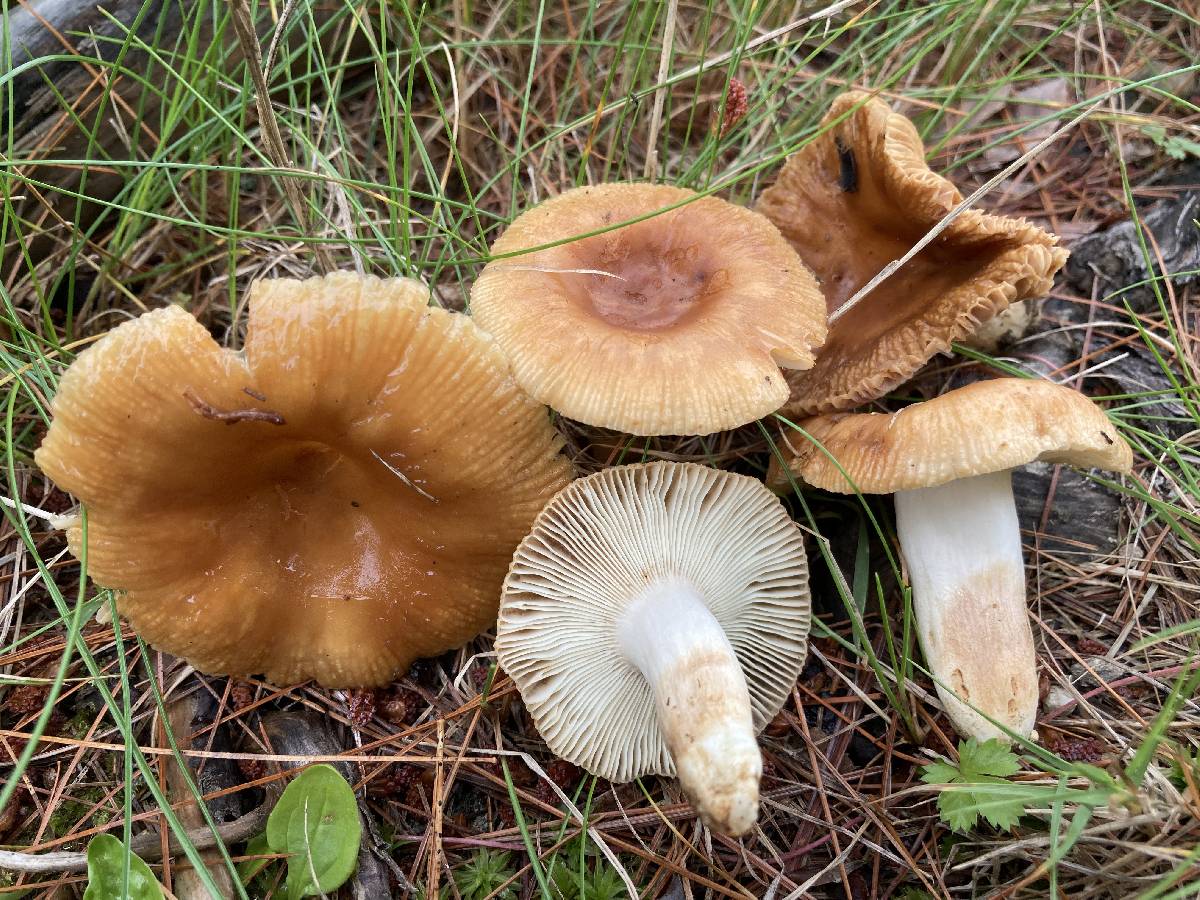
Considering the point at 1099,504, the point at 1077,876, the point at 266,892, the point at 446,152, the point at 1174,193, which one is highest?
the point at 1174,193

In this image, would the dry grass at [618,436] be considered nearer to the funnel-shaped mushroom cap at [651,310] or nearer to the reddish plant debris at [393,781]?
the reddish plant debris at [393,781]

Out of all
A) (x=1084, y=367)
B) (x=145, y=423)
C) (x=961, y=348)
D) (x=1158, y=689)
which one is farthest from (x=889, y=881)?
(x=145, y=423)

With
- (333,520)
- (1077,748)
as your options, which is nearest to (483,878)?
(333,520)

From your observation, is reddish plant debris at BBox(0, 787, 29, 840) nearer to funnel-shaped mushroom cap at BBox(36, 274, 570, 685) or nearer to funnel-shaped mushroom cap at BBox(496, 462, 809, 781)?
funnel-shaped mushroom cap at BBox(36, 274, 570, 685)

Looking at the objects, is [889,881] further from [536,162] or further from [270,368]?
[536,162]

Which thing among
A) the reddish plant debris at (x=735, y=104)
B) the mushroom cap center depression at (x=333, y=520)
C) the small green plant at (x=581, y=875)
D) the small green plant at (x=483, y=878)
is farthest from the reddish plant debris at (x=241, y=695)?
the reddish plant debris at (x=735, y=104)

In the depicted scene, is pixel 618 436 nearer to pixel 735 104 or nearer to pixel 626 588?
pixel 626 588

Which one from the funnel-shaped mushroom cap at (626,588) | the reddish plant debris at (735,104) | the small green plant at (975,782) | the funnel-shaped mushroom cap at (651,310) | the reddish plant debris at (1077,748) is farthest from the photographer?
the reddish plant debris at (735,104)
